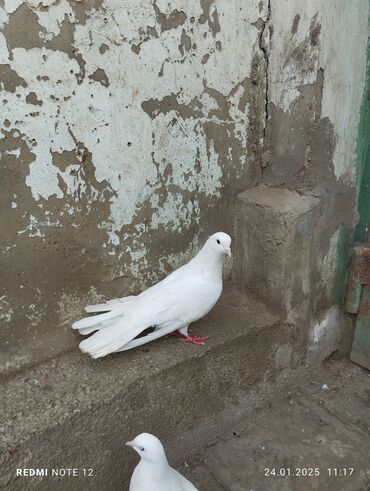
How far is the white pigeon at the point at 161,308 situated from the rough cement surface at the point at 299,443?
1.94 ft

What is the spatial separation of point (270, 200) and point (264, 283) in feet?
1.22

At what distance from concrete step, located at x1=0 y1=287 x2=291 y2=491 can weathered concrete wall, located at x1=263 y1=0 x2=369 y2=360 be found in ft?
1.06

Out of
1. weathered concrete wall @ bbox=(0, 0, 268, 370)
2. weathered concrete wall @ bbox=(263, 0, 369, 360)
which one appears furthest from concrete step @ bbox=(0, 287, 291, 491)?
weathered concrete wall @ bbox=(263, 0, 369, 360)

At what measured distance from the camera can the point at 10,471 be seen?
55.0 inches

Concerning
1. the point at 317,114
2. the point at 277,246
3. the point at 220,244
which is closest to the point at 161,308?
the point at 220,244

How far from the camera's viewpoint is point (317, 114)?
6.52 ft

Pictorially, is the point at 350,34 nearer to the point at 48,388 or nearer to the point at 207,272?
the point at 207,272

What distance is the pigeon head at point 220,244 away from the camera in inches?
66.1

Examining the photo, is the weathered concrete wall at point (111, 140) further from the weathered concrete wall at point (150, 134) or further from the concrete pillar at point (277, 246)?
the concrete pillar at point (277, 246)

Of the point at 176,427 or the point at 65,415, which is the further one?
the point at 176,427

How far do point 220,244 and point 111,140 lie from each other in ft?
1.78

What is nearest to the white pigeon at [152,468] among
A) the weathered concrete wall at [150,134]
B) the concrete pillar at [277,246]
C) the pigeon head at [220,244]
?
the weathered concrete wall at [150,134]

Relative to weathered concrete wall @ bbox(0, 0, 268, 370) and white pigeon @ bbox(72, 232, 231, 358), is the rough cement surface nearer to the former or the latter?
white pigeon @ bbox(72, 232, 231, 358)

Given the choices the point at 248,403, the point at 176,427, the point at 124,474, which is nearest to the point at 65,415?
the point at 124,474
